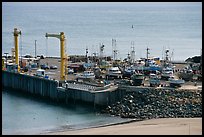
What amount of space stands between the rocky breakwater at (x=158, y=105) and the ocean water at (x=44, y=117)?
0.88m

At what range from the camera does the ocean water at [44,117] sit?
2652 centimetres

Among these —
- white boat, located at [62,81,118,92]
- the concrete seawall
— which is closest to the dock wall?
the concrete seawall

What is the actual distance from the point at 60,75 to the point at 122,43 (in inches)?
1577

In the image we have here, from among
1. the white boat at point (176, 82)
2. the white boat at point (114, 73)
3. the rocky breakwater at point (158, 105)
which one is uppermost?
the white boat at point (114, 73)

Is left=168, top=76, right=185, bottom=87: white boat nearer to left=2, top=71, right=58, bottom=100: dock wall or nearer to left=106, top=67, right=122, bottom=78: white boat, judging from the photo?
left=106, top=67, right=122, bottom=78: white boat

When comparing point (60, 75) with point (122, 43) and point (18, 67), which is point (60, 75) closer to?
point (18, 67)

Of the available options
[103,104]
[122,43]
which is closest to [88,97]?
[103,104]

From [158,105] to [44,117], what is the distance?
588 centimetres

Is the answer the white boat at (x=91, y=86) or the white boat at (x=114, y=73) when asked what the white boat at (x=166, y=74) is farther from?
the white boat at (x=91, y=86)

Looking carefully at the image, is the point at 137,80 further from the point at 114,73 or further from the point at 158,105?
the point at 114,73

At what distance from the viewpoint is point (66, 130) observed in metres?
25.5

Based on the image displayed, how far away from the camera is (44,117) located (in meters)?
29.2

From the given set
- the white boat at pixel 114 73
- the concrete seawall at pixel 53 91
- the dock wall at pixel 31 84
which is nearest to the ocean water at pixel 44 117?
the concrete seawall at pixel 53 91

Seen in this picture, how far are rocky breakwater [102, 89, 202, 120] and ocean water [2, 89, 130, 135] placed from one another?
0.88 metres
